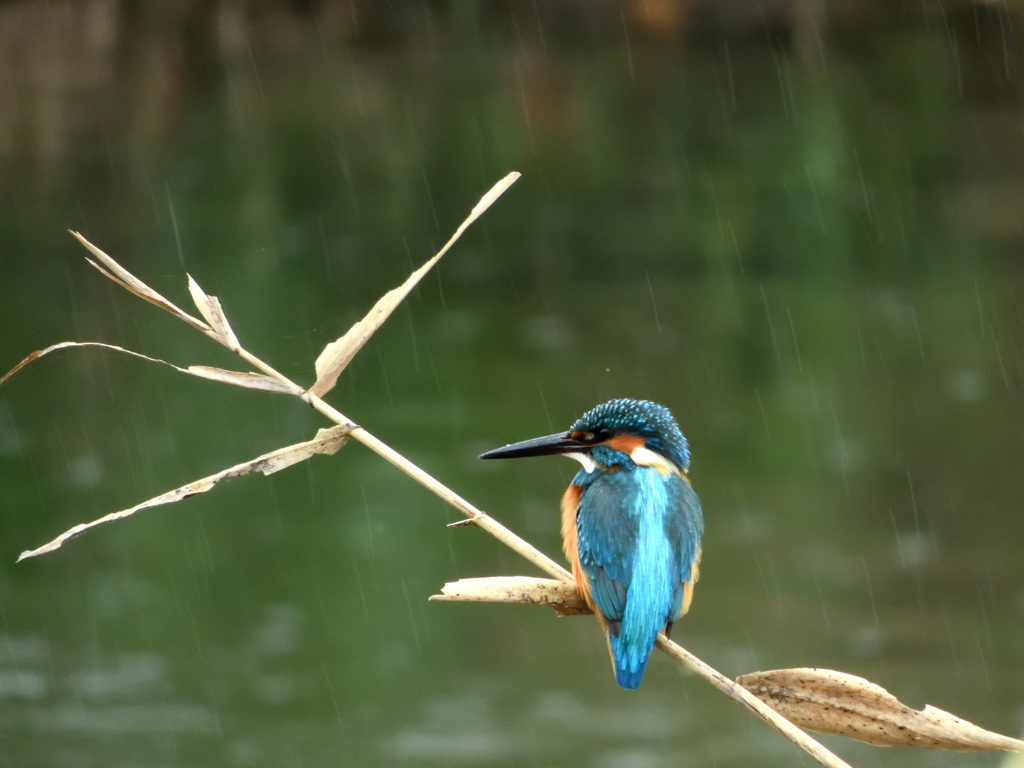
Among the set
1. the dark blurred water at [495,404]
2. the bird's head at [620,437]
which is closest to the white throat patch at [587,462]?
the bird's head at [620,437]

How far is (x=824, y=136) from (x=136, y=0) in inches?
424

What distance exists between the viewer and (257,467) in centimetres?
154

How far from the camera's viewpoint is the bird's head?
2.29 m

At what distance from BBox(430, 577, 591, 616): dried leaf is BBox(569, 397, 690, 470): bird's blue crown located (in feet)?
1.39

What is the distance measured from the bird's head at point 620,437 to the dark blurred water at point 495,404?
3.08 meters

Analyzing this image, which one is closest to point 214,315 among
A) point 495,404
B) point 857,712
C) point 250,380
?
point 250,380

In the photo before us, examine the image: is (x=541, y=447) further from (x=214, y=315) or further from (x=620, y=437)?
Result: (x=214, y=315)

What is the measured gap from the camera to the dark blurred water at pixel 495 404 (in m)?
5.54

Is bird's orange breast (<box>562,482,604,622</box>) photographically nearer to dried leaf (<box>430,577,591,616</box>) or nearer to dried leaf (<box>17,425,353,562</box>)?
dried leaf (<box>430,577,591,616</box>)

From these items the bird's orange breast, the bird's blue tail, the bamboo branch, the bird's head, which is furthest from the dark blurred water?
the bamboo branch

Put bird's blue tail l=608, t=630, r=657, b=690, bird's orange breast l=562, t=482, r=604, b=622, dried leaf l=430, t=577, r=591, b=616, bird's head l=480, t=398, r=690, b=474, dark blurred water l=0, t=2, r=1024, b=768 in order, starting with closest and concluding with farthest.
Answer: dried leaf l=430, t=577, r=591, b=616
bird's blue tail l=608, t=630, r=657, b=690
bird's orange breast l=562, t=482, r=604, b=622
bird's head l=480, t=398, r=690, b=474
dark blurred water l=0, t=2, r=1024, b=768

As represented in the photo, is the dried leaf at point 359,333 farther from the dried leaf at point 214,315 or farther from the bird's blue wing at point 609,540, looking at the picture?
the bird's blue wing at point 609,540

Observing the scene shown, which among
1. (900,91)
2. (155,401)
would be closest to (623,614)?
(155,401)

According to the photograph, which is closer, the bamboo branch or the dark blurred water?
the bamboo branch
